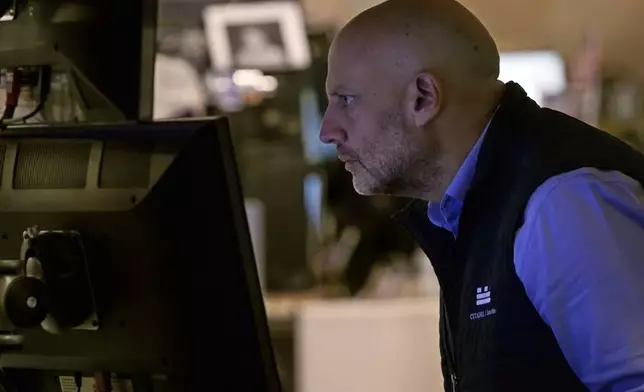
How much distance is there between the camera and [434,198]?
4.66 ft

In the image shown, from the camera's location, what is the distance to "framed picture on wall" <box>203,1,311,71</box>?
4281mm

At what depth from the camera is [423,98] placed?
1328mm

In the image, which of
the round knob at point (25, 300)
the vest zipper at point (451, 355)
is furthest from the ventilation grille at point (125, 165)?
the vest zipper at point (451, 355)

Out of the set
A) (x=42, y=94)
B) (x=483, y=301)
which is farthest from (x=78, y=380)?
(x=483, y=301)

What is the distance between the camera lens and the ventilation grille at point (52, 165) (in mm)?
1134

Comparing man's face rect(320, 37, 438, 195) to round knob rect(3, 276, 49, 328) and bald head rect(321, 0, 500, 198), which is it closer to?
bald head rect(321, 0, 500, 198)

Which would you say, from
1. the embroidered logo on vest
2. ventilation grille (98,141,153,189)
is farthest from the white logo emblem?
ventilation grille (98,141,153,189)

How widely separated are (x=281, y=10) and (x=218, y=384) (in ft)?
11.0

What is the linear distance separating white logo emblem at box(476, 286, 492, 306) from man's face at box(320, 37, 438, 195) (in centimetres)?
23

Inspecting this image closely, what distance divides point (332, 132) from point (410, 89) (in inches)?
5.0

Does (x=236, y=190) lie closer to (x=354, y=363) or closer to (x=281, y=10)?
(x=354, y=363)

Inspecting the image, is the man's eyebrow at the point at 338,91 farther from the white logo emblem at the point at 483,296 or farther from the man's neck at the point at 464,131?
the white logo emblem at the point at 483,296

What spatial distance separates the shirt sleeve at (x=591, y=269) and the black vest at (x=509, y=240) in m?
0.02

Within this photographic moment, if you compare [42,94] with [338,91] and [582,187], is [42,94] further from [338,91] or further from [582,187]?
[582,187]
